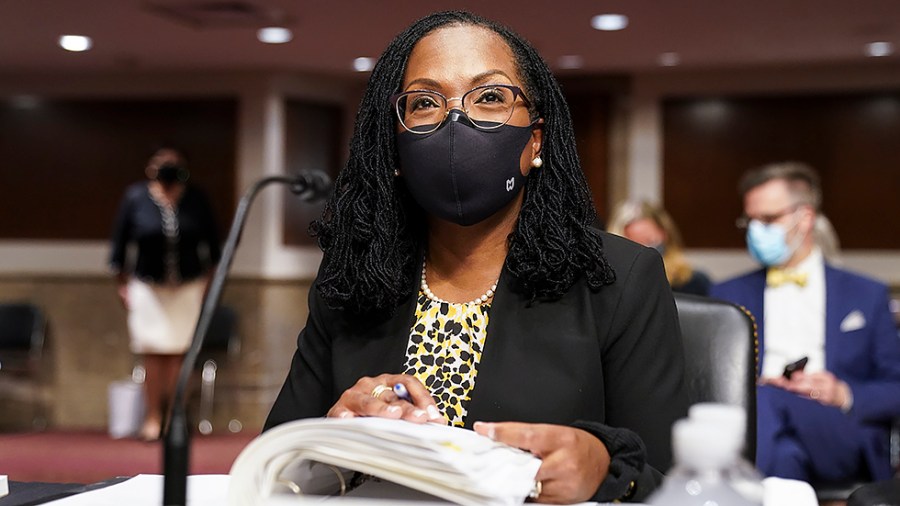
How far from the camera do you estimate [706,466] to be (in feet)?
3.06

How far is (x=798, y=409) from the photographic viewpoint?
2.97 meters

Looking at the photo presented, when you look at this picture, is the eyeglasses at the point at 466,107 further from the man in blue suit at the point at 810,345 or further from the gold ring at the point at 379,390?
the man in blue suit at the point at 810,345

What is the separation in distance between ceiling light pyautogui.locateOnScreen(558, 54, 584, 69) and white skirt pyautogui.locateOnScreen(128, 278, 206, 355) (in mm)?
3240

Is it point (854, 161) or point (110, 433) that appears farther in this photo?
point (854, 161)

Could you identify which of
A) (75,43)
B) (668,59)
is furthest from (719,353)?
(75,43)

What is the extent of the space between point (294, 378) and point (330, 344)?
8 cm

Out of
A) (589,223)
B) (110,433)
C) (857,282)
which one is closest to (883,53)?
(857,282)

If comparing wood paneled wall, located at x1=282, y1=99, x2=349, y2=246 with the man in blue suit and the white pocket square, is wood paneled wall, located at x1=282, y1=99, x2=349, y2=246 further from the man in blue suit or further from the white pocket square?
the white pocket square

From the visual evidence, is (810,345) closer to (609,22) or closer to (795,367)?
(795,367)

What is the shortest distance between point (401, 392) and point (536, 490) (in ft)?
0.80

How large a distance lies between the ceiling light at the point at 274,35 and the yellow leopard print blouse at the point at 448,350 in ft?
19.1

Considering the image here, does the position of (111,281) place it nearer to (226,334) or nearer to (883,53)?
(226,334)

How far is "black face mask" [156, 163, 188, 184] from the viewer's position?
7148mm

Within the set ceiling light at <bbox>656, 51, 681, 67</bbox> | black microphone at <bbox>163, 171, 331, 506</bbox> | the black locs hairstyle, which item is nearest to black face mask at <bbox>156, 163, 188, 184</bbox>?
ceiling light at <bbox>656, 51, 681, 67</bbox>
